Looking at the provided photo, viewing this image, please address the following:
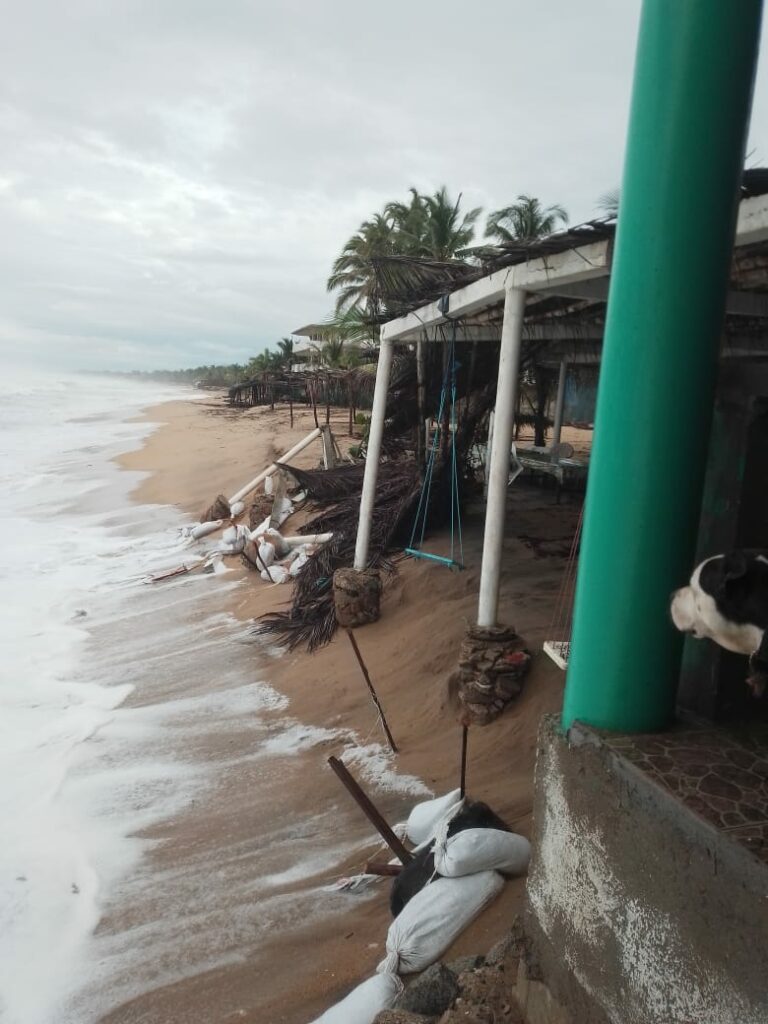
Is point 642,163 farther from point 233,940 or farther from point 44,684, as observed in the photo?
point 44,684

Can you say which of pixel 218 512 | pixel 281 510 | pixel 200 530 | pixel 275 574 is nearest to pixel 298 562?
pixel 275 574

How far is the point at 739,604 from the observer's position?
171 centimetres

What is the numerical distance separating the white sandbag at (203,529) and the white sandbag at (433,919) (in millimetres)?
10499

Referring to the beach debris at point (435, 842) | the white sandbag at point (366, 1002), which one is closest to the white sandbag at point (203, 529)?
the beach debris at point (435, 842)

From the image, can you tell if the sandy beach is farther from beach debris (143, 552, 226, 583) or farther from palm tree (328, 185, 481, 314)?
palm tree (328, 185, 481, 314)

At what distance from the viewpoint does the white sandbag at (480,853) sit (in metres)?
3.19

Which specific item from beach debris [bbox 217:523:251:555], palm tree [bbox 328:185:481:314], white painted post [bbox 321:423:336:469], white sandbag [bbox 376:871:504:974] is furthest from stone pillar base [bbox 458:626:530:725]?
palm tree [bbox 328:185:481:314]

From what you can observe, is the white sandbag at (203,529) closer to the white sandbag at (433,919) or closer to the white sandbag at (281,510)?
the white sandbag at (281,510)

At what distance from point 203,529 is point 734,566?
12.2 meters

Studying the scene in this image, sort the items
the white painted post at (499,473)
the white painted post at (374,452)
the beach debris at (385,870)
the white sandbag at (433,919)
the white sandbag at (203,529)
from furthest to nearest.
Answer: the white sandbag at (203,529) < the white painted post at (374,452) < the white painted post at (499,473) < the beach debris at (385,870) < the white sandbag at (433,919)

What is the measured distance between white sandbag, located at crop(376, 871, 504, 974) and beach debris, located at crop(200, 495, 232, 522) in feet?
37.1

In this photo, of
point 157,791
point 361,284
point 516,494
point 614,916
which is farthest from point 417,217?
point 614,916

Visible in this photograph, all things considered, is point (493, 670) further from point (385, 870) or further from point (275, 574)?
point (275, 574)

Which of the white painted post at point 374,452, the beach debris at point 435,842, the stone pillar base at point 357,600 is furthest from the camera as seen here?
the white painted post at point 374,452
